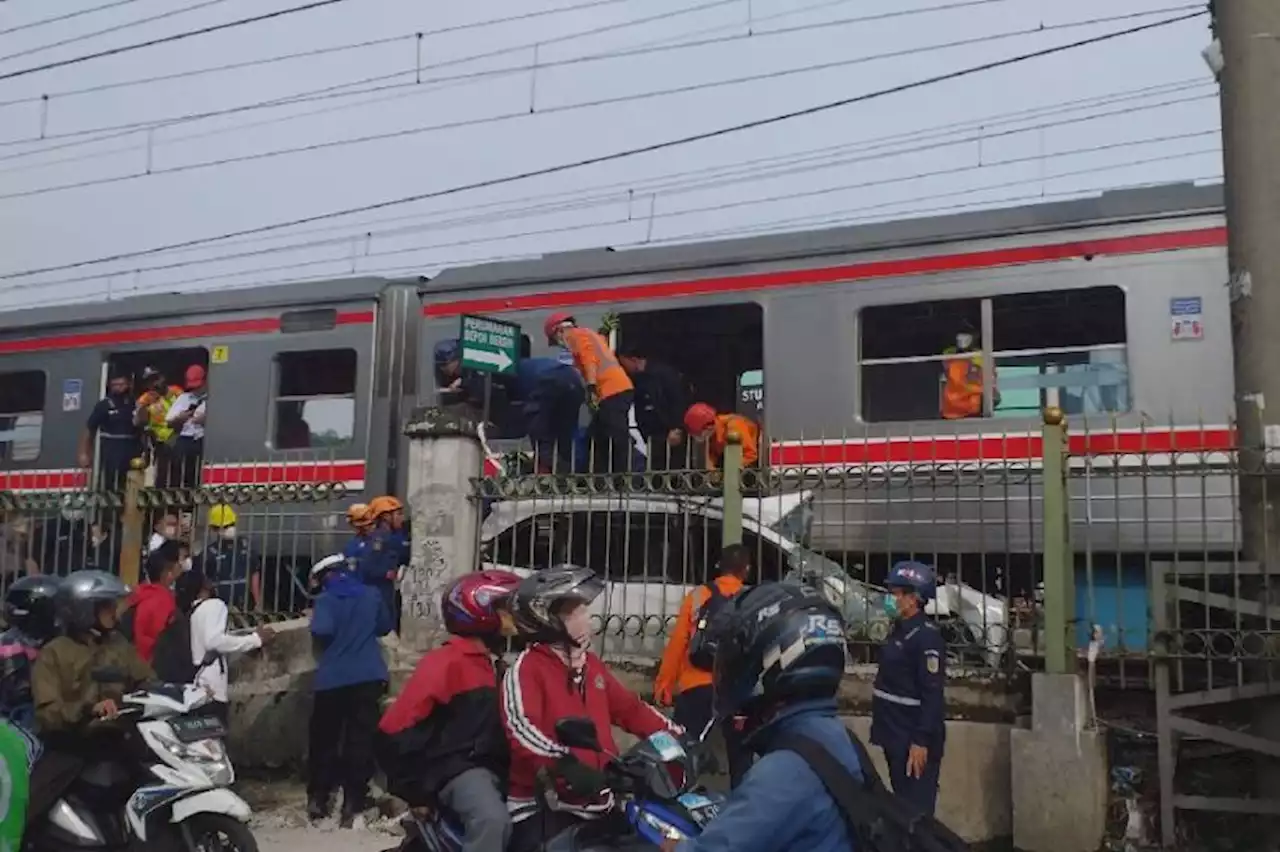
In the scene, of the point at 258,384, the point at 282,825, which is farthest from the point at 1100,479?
the point at 258,384

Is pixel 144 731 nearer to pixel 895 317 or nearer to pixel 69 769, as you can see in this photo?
pixel 69 769

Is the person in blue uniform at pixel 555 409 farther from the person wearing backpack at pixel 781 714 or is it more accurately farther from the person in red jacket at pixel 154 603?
the person wearing backpack at pixel 781 714

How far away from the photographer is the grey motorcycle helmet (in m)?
5.88

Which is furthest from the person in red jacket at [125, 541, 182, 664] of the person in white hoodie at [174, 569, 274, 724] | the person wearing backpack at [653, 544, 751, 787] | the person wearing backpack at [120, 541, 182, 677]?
the person wearing backpack at [653, 544, 751, 787]

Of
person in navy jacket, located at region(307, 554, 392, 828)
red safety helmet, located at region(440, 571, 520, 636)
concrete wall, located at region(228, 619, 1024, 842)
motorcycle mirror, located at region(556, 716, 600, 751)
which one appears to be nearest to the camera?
motorcycle mirror, located at region(556, 716, 600, 751)

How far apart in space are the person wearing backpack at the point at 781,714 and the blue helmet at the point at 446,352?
8.44 m

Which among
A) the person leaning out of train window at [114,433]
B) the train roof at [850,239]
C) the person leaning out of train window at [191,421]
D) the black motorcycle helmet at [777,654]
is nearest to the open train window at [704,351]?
the train roof at [850,239]

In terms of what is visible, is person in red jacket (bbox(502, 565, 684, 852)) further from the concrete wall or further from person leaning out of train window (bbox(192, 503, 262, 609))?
person leaning out of train window (bbox(192, 503, 262, 609))

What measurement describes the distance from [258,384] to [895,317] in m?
5.99

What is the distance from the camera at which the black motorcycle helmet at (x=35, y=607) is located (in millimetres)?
6004

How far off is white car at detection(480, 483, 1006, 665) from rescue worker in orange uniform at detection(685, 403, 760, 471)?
1.17m

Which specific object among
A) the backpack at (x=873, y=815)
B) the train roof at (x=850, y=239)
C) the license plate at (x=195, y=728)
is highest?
the train roof at (x=850, y=239)

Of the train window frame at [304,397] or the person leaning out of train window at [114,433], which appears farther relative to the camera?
the person leaning out of train window at [114,433]

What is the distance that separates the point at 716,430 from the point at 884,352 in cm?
142
